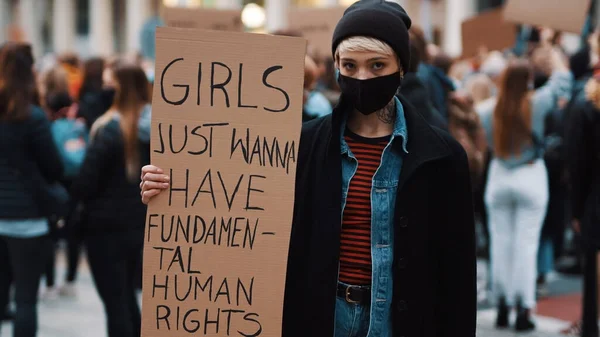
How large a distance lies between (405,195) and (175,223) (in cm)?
77

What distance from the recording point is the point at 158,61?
290cm

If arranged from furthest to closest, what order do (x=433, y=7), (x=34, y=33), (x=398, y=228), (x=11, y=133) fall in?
(x=34, y=33)
(x=433, y=7)
(x=11, y=133)
(x=398, y=228)

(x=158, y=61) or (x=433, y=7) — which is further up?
(x=433, y=7)

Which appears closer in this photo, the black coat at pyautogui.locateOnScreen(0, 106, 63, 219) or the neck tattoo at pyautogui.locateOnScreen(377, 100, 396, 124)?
the neck tattoo at pyautogui.locateOnScreen(377, 100, 396, 124)

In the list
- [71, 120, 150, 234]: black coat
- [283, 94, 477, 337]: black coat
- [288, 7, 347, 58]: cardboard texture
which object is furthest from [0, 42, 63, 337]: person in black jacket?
[288, 7, 347, 58]: cardboard texture

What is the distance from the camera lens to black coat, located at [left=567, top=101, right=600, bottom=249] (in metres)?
5.43

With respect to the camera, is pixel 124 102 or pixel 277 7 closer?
pixel 124 102

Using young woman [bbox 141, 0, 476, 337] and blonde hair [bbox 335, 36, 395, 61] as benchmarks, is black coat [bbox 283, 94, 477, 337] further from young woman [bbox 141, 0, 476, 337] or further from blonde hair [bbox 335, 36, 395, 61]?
blonde hair [bbox 335, 36, 395, 61]

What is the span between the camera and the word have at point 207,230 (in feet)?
9.57

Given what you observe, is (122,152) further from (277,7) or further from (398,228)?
(277,7)

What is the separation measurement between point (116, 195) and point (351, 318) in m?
2.81

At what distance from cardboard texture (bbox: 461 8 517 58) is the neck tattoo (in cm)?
772

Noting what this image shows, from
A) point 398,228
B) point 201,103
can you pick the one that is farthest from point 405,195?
point 201,103

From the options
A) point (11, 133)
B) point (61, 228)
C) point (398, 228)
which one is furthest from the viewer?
point (61, 228)
